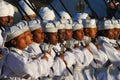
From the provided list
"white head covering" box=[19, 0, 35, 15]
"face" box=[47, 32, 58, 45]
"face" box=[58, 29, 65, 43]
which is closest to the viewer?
"face" box=[47, 32, 58, 45]

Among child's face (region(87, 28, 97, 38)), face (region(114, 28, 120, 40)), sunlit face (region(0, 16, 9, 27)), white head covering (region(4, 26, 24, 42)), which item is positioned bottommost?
face (region(114, 28, 120, 40))

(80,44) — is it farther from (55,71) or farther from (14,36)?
(14,36)

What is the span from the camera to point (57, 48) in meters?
11.0

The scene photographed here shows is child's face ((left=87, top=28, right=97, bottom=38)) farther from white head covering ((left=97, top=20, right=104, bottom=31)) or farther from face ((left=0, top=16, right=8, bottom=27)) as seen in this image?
face ((left=0, top=16, right=8, bottom=27))

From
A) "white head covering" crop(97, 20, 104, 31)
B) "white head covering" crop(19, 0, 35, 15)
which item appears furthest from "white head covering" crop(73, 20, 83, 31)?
"white head covering" crop(19, 0, 35, 15)

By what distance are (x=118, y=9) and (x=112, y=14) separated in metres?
0.25

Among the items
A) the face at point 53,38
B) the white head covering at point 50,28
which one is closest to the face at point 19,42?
the face at point 53,38

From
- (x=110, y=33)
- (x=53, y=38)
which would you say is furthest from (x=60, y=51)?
(x=110, y=33)

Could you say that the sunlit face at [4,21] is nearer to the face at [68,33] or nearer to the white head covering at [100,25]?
the face at [68,33]

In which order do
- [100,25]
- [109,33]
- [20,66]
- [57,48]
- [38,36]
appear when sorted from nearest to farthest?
[20,66] → [38,36] → [57,48] → [109,33] → [100,25]

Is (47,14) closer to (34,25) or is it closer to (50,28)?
(50,28)

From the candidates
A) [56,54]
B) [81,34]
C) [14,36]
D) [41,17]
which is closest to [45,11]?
[41,17]

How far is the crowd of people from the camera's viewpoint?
361 inches

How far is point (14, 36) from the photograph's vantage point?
9180 mm
